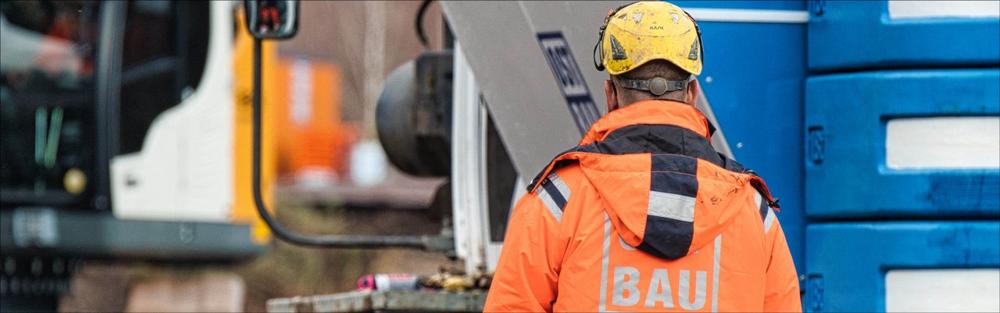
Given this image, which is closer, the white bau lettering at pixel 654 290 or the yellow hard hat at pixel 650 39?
the white bau lettering at pixel 654 290

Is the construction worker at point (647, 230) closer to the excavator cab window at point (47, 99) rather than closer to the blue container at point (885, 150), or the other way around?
the blue container at point (885, 150)

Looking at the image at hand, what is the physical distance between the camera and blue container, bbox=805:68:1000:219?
3898mm

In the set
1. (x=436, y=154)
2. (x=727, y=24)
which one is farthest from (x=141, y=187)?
(x=727, y=24)

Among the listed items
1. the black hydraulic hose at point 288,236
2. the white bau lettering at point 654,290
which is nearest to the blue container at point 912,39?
the white bau lettering at point 654,290

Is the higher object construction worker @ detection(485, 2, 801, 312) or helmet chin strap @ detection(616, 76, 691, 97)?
helmet chin strap @ detection(616, 76, 691, 97)

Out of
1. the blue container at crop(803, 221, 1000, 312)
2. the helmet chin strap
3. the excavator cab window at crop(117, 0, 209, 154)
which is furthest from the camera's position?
the excavator cab window at crop(117, 0, 209, 154)

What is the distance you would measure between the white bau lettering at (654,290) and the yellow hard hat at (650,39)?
1.19 feet

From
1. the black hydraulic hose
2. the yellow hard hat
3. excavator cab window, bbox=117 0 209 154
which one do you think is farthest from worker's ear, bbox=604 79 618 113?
excavator cab window, bbox=117 0 209 154

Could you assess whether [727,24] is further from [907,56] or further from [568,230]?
[568,230]

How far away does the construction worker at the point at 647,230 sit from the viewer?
9.40ft

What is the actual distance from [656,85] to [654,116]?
3.2 inches

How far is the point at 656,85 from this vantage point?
302 centimetres

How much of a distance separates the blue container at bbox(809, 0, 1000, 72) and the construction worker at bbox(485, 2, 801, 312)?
1054 millimetres

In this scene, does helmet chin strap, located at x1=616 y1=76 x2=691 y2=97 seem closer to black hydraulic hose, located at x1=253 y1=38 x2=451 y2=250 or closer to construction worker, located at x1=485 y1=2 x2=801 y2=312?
construction worker, located at x1=485 y1=2 x2=801 y2=312
